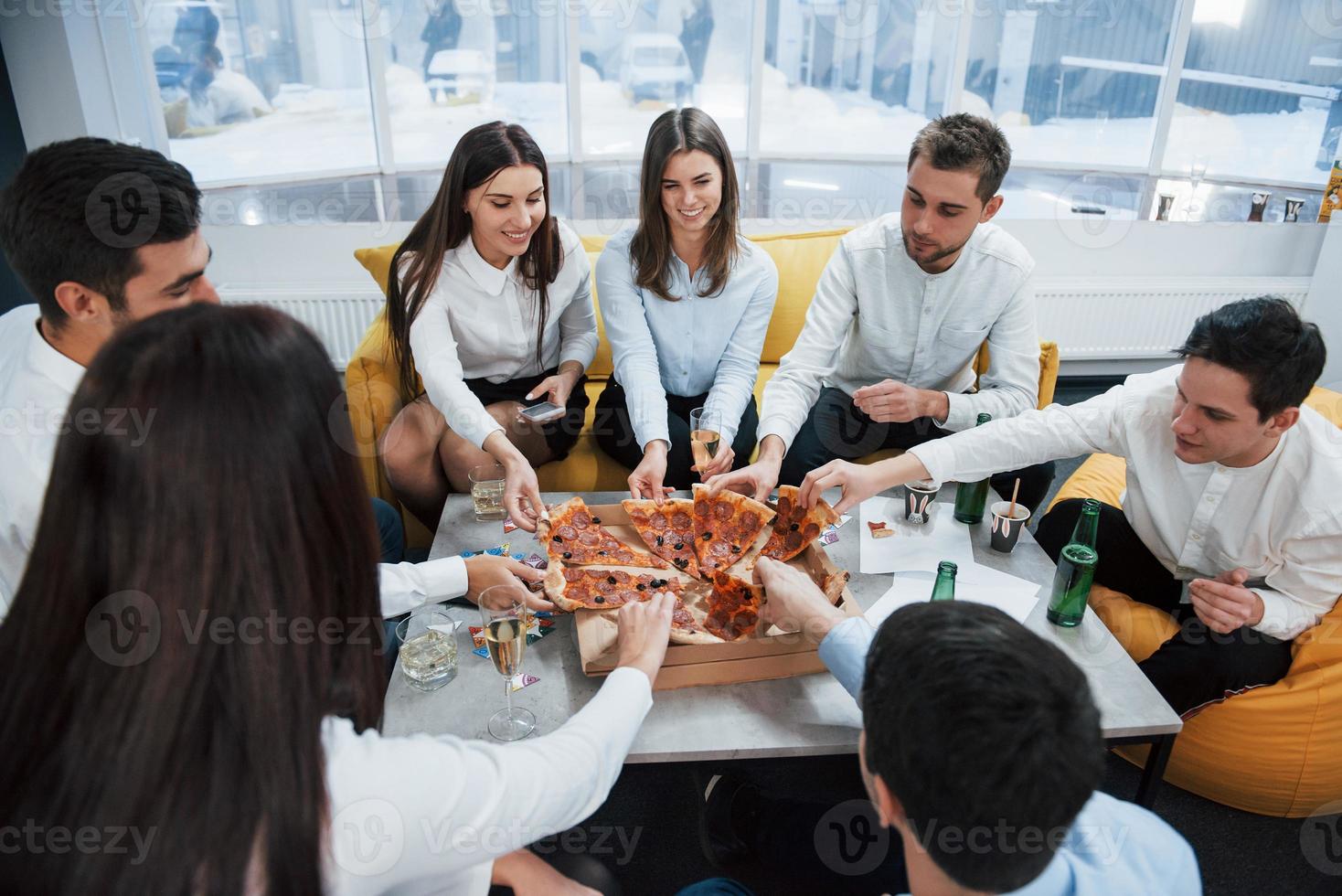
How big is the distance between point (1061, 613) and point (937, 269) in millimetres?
1214

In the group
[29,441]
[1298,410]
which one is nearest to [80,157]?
[29,441]

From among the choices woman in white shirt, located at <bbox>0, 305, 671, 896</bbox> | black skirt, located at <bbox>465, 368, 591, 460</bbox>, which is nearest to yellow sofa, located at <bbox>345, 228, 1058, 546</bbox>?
black skirt, located at <bbox>465, 368, 591, 460</bbox>

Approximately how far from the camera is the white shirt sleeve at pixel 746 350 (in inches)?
107

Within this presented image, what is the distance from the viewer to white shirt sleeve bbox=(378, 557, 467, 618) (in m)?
1.60

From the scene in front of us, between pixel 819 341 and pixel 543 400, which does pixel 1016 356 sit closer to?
pixel 819 341

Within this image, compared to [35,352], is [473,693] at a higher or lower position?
lower

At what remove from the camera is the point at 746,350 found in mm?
2799

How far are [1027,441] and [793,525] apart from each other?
63cm

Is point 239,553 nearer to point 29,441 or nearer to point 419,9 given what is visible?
point 29,441

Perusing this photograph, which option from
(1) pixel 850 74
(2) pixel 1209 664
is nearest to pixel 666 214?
(2) pixel 1209 664

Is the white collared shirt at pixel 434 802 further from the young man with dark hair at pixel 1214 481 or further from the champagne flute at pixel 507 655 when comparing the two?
the young man with dark hair at pixel 1214 481

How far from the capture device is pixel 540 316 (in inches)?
106

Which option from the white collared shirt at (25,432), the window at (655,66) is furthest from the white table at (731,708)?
the window at (655,66)

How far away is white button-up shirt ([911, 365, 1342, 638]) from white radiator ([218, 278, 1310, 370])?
2.14 metres
